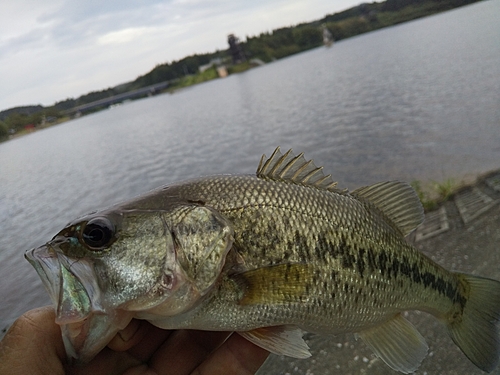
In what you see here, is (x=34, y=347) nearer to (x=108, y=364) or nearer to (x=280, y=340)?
(x=108, y=364)

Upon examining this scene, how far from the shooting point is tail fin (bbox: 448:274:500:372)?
277 cm

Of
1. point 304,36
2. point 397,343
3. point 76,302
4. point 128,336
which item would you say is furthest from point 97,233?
point 304,36

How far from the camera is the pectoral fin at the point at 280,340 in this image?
2227 mm

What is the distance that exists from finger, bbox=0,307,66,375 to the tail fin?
2.73 m

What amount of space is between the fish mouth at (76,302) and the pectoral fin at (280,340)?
0.81 metres

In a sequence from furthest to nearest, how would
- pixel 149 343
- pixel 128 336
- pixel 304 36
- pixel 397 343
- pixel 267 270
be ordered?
pixel 304 36
pixel 397 343
pixel 149 343
pixel 128 336
pixel 267 270

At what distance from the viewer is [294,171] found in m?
2.62

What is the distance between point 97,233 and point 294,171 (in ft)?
4.44

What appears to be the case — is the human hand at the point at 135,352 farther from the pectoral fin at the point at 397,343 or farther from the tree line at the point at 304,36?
the tree line at the point at 304,36

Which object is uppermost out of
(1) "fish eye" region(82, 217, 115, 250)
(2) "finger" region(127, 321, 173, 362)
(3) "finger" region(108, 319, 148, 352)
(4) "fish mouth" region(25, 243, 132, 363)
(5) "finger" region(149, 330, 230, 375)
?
(1) "fish eye" region(82, 217, 115, 250)

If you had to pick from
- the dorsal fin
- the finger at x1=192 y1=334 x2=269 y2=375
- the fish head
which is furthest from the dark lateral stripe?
the finger at x1=192 y1=334 x2=269 y2=375

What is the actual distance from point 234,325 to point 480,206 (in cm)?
641

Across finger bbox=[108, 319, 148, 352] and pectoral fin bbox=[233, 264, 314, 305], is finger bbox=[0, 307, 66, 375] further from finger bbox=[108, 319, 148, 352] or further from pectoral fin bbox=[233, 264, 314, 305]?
pectoral fin bbox=[233, 264, 314, 305]

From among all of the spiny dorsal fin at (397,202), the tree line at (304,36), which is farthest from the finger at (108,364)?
the tree line at (304,36)
